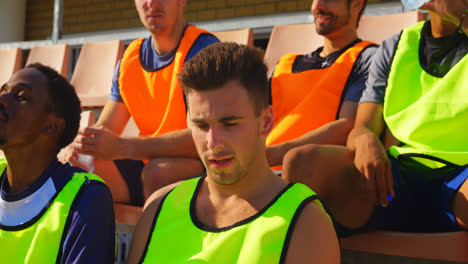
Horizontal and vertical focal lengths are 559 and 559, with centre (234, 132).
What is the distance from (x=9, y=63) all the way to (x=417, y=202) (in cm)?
406

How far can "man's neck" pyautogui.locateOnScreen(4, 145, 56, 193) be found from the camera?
1609 mm

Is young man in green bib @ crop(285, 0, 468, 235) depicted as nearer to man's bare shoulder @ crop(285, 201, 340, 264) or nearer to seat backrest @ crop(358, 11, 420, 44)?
man's bare shoulder @ crop(285, 201, 340, 264)

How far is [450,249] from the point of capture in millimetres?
1526

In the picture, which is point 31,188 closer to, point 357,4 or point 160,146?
A: point 160,146

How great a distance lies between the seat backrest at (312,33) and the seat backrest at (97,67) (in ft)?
4.88

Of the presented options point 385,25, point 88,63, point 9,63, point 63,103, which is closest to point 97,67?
point 88,63

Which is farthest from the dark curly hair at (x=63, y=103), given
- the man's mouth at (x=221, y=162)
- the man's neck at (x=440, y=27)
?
the man's neck at (x=440, y=27)

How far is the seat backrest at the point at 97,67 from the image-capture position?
13.8 ft

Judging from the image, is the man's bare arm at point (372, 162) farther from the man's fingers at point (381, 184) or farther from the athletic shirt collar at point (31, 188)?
the athletic shirt collar at point (31, 188)

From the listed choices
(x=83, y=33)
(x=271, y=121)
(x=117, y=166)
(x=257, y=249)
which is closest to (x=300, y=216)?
(x=257, y=249)

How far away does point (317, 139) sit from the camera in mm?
1920

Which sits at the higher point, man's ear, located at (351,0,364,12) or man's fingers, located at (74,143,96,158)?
man's ear, located at (351,0,364,12)

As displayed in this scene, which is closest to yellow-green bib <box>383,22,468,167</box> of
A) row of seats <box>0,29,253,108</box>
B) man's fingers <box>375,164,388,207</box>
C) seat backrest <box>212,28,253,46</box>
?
man's fingers <box>375,164,388,207</box>

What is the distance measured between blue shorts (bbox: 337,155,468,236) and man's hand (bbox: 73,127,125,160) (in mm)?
873
